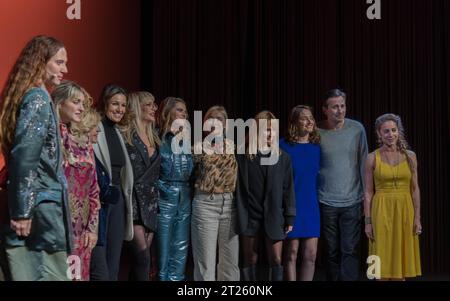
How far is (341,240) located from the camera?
4.99 meters

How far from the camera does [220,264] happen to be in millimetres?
4984

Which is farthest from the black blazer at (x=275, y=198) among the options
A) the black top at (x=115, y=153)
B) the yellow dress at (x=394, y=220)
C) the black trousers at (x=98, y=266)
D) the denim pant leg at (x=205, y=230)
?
the black trousers at (x=98, y=266)

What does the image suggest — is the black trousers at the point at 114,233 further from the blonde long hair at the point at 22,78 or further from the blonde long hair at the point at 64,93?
the blonde long hair at the point at 22,78

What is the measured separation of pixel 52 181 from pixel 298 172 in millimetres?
2429

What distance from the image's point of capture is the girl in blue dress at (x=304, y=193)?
5.00m

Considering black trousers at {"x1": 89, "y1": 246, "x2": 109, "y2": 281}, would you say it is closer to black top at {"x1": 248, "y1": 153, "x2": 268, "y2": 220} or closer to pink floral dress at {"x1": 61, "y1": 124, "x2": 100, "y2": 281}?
pink floral dress at {"x1": 61, "y1": 124, "x2": 100, "y2": 281}

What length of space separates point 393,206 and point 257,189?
0.91 meters

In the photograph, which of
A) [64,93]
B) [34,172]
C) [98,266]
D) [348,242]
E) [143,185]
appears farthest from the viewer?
[348,242]

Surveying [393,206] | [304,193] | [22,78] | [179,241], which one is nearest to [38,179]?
[22,78]

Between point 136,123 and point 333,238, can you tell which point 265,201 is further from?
point 136,123

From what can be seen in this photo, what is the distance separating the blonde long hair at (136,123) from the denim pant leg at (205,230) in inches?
19.3

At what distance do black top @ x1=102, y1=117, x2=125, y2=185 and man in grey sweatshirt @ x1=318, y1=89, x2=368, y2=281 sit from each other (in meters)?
1.52
